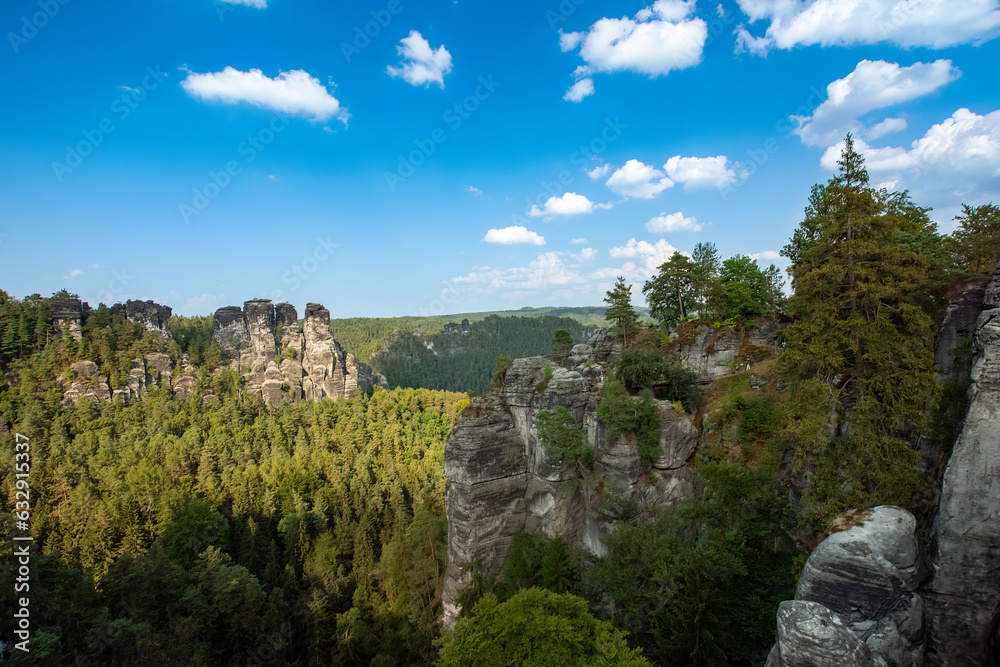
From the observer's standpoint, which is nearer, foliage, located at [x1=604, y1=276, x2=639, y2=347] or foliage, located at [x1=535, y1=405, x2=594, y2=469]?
foliage, located at [x1=535, y1=405, x2=594, y2=469]

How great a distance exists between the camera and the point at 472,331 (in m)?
179

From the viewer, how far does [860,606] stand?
950 cm

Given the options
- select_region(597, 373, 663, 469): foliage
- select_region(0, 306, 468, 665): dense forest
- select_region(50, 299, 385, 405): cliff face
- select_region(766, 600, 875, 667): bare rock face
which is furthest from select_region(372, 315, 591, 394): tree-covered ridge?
select_region(766, 600, 875, 667): bare rock face

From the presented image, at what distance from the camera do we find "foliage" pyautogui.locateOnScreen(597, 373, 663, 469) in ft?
65.7

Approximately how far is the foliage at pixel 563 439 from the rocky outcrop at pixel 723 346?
973 centimetres

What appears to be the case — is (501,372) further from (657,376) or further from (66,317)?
(66,317)

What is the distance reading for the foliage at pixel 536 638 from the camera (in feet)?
37.4

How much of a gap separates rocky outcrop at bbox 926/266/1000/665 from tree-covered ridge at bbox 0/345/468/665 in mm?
27642

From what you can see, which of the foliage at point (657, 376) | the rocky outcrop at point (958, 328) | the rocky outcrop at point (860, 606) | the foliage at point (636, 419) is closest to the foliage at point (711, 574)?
the foliage at point (636, 419)

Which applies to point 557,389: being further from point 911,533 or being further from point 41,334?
point 41,334

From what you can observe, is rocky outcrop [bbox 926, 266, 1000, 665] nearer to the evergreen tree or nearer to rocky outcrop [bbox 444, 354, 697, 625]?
rocky outcrop [bbox 444, 354, 697, 625]

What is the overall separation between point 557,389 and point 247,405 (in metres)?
56.9

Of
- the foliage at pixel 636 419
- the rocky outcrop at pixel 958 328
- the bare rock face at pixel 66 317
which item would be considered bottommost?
the foliage at pixel 636 419

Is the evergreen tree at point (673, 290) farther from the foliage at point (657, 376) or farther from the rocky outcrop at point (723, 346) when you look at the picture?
the foliage at point (657, 376)
